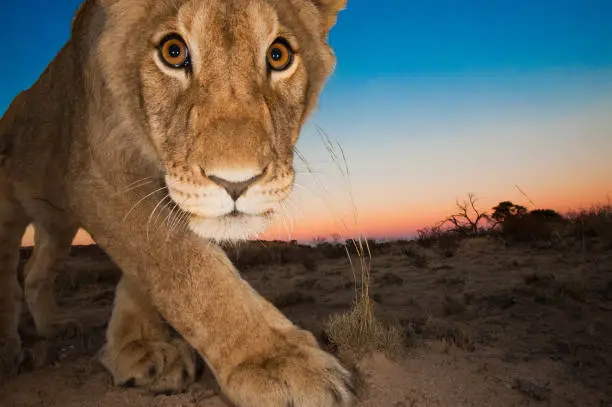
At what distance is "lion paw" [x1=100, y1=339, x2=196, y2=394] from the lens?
2502 mm

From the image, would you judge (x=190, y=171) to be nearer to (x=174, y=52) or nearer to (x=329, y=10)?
(x=174, y=52)

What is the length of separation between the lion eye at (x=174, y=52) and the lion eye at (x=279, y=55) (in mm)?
409

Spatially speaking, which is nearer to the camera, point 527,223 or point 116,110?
point 116,110

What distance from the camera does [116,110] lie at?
2.68m

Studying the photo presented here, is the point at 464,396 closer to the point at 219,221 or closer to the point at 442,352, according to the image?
the point at 442,352

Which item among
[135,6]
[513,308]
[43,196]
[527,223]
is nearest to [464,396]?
[513,308]

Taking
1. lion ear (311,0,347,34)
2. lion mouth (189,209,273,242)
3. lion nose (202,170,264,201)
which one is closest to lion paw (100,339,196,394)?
lion mouth (189,209,273,242)

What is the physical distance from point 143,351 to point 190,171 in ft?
3.43

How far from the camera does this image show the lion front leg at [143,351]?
99.5 inches

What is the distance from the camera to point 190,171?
7.10 feet

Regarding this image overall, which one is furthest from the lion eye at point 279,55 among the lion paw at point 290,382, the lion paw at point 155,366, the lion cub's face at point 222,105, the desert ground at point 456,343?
the lion paw at point 155,366

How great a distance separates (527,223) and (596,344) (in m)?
6.57

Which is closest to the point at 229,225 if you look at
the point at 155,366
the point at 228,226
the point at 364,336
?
the point at 228,226

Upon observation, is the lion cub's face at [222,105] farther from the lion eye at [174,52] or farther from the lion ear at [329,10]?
the lion ear at [329,10]
